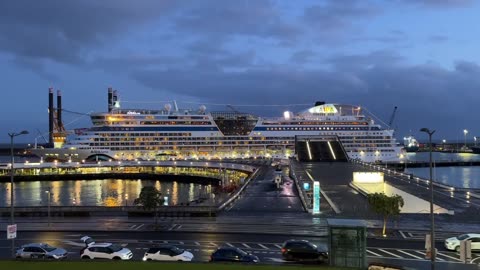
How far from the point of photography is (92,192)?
8006cm

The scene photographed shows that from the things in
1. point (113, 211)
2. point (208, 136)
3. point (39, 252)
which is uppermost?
point (208, 136)

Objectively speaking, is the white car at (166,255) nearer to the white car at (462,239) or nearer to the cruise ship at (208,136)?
the white car at (462,239)

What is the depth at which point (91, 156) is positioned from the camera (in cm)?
12088

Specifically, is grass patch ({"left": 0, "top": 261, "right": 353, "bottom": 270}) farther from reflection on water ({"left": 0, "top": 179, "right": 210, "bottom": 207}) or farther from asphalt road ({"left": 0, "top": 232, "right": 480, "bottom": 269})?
reflection on water ({"left": 0, "top": 179, "right": 210, "bottom": 207})

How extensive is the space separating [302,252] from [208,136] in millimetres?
109100

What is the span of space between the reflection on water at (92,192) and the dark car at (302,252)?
4251 centimetres

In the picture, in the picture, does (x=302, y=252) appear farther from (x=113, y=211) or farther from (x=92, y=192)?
(x=92, y=192)

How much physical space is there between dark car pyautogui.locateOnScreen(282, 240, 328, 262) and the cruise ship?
10404 cm

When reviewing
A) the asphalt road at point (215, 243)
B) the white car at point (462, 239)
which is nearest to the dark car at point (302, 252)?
the asphalt road at point (215, 243)

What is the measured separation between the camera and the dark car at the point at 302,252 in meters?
22.2

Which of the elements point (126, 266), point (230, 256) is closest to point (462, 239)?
point (230, 256)

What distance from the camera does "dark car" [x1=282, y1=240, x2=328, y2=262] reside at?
2216 centimetres

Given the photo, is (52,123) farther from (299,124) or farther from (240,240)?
(240,240)

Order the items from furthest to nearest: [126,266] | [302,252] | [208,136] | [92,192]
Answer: [208,136]
[92,192]
[302,252]
[126,266]
